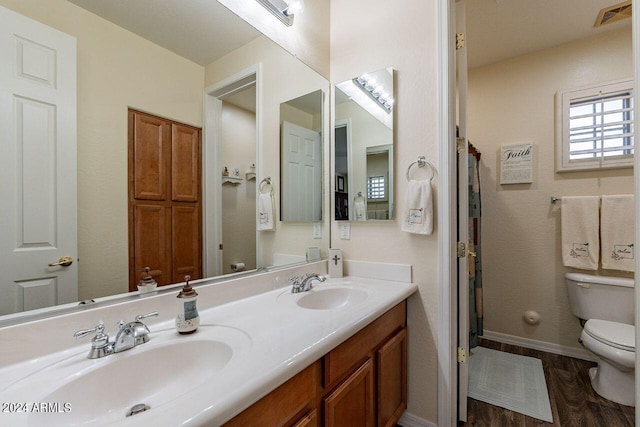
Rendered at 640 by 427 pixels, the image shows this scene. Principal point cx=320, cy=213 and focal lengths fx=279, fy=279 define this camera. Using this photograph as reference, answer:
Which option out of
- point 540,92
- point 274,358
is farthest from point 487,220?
point 274,358

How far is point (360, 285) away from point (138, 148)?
123cm

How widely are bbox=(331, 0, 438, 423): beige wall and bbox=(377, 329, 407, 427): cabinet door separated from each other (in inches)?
3.4

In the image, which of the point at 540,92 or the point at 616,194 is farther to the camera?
the point at 540,92

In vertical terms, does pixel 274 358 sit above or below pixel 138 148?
below

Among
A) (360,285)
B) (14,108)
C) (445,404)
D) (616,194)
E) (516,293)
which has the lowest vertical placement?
(445,404)

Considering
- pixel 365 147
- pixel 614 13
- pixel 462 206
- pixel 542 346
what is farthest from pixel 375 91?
pixel 542 346

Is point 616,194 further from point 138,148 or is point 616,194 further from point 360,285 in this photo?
point 138,148

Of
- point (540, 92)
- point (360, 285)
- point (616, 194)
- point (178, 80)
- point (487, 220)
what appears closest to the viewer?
point (178, 80)

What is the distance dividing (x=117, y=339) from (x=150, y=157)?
0.60 metres

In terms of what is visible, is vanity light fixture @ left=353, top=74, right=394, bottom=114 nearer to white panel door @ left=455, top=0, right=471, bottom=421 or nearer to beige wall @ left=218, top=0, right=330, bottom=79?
beige wall @ left=218, top=0, right=330, bottom=79

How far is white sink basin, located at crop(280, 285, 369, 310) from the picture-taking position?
→ 1.41 metres

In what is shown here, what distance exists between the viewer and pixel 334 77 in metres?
1.92

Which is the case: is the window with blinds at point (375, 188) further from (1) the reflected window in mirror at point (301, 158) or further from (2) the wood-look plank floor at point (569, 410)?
(2) the wood-look plank floor at point (569, 410)

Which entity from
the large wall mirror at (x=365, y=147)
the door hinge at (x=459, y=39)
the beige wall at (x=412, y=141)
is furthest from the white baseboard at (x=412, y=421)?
the door hinge at (x=459, y=39)
